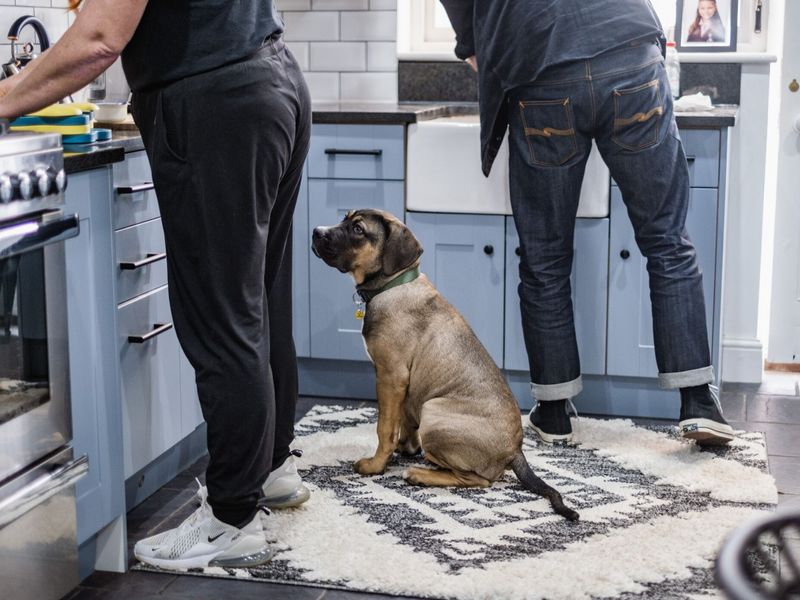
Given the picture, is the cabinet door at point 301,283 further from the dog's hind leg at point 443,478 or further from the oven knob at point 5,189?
the oven knob at point 5,189

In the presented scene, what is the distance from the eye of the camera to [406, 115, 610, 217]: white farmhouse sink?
11.9 ft

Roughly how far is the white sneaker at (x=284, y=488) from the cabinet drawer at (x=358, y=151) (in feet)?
4.07

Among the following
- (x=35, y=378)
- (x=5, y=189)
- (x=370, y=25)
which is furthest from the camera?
(x=370, y=25)

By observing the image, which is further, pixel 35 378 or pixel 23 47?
pixel 23 47

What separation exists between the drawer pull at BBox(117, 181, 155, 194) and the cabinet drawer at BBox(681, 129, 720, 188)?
66.1 inches

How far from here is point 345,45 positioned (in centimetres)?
434

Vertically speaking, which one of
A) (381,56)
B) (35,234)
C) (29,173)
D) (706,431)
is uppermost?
(381,56)

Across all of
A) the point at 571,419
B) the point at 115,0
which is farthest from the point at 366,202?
the point at 115,0

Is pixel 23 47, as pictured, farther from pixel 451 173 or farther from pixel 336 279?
pixel 451 173

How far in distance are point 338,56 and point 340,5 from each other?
0.62 feet

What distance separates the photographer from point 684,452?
10.7ft

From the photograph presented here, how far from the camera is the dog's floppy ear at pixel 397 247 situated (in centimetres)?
296

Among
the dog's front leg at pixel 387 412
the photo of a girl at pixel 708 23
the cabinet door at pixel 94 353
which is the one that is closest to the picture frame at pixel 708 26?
the photo of a girl at pixel 708 23

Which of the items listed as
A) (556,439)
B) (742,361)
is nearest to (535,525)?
(556,439)
